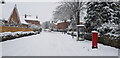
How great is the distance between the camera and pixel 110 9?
69.7 feet

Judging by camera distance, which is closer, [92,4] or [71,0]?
[92,4]

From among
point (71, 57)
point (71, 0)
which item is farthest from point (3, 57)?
point (71, 0)

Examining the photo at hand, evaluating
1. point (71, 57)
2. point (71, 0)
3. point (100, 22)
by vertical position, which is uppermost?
point (71, 0)

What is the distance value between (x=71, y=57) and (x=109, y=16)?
13861 millimetres

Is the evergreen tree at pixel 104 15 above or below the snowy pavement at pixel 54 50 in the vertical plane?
above

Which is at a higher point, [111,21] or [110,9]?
[110,9]

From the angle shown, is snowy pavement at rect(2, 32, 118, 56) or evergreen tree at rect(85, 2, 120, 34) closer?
snowy pavement at rect(2, 32, 118, 56)

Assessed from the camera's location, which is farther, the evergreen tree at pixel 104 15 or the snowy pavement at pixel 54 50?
the evergreen tree at pixel 104 15

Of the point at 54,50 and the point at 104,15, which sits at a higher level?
the point at 104,15

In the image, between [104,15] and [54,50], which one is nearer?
[54,50]

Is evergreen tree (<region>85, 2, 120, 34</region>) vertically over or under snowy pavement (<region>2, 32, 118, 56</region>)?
over

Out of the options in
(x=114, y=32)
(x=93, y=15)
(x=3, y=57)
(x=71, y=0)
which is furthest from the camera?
(x=71, y=0)

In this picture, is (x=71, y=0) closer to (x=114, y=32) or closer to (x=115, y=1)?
(x=115, y=1)

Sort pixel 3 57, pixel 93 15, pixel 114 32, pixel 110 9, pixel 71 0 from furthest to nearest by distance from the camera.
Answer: pixel 71 0, pixel 93 15, pixel 110 9, pixel 114 32, pixel 3 57
